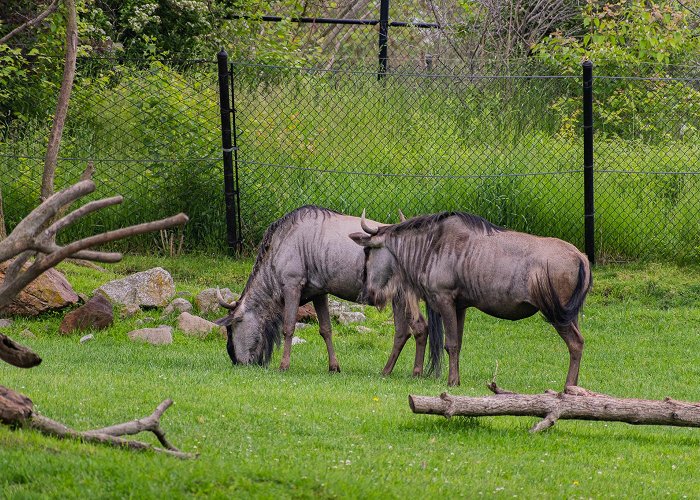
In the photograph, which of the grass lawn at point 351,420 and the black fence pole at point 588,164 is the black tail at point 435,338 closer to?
the grass lawn at point 351,420

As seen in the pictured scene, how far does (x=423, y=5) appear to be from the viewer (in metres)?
24.7

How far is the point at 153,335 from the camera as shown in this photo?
1218 cm

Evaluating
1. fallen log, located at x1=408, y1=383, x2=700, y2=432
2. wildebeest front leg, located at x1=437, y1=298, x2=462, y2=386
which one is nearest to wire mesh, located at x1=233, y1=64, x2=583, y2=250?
wildebeest front leg, located at x1=437, y1=298, x2=462, y2=386

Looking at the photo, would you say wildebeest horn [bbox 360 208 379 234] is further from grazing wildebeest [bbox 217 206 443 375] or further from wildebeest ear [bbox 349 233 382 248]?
grazing wildebeest [bbox 217 206 443 375]

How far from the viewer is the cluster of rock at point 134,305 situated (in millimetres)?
12438

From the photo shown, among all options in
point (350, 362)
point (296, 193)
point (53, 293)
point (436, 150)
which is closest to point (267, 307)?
point (350, 362)

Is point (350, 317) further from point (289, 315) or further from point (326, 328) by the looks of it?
point (289, 315)

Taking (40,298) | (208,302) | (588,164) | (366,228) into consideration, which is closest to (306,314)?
(208,302)

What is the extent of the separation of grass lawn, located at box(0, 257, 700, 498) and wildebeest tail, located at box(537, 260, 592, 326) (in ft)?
2.92

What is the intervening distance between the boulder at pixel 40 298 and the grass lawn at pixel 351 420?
15 cm

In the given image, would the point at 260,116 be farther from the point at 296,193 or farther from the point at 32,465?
the point at 32,465

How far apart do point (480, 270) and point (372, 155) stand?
6.77 meters

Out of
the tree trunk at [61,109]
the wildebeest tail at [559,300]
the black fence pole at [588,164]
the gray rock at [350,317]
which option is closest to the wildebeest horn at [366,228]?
the wildebeest tail at [559,300]

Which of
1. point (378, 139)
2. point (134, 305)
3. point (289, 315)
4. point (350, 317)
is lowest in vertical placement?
point (350, 317)
